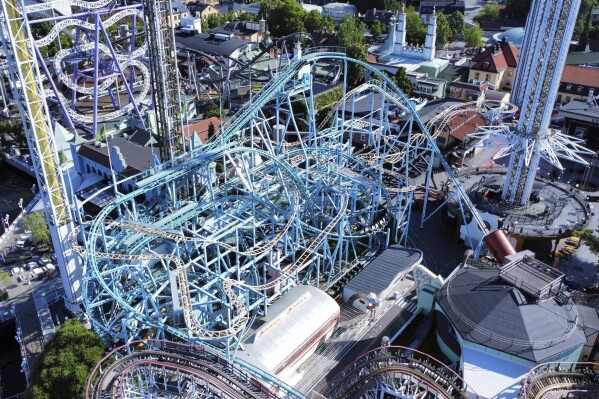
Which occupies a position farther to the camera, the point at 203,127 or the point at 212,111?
the point at 212,111

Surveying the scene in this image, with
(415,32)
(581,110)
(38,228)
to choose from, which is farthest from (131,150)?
(415,32)

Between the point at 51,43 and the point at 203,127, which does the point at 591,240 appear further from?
the point at 51,43

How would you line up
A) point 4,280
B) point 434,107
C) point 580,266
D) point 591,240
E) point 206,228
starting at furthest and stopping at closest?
1. point 434,107
2. point 580,266
3. point 4,280
4. point 591,240
5. point 206,228

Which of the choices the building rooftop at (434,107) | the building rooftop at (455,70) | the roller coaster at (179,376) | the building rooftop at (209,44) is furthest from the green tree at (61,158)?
the building rooftop at (455,70)

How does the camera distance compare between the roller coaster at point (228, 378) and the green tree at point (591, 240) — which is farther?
the green tree at point (591, 240)

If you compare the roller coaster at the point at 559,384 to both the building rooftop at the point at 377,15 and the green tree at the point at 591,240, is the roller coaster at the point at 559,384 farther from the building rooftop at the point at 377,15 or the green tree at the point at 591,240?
the building rooftop at the point at 377,15

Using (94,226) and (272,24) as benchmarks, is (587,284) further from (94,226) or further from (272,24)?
(272,24)
